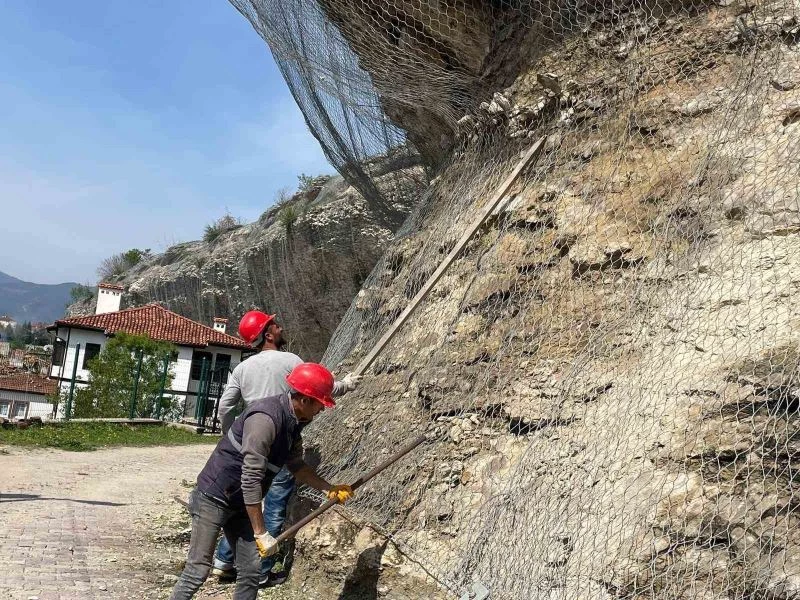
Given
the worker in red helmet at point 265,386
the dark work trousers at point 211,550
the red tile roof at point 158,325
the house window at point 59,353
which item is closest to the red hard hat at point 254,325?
the worker in red helmet at point 265,386

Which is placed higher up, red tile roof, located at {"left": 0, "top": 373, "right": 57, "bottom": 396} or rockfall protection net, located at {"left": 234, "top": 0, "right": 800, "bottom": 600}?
rockfall protection net, located at {"left": 234, "top": 0, "right": 800, "bottom": 600}

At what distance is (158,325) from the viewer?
25.7 m

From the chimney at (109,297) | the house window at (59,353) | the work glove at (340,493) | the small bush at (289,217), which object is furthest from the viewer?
the chimney at (109,297)

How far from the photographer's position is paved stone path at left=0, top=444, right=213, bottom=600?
396 cm

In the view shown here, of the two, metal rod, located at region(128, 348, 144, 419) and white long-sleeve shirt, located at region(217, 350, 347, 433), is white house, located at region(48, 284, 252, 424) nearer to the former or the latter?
metal rod, located at region(128, 348, 144, 419)

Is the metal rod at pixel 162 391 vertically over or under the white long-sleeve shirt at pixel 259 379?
under

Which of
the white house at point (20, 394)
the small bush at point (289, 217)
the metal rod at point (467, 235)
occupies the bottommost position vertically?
the white house at point (20, 394)

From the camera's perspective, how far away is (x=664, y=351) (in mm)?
3334

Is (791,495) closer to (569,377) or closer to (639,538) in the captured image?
(639,538)

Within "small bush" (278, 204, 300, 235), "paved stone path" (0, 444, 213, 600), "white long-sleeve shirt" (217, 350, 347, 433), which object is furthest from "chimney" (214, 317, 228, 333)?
"white long-sleeve shirt" (217, 350, 347, 433)

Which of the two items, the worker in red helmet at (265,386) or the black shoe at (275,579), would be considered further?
the black shoe at (275,579)

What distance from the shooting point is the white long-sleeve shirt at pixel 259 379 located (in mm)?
3893

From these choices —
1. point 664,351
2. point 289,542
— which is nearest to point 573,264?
point 664,351

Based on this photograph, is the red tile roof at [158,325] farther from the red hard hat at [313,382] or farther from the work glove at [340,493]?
the red hard hat at [313,382]
